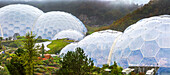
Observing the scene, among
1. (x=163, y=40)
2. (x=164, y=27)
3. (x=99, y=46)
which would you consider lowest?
(x=99, y=46)

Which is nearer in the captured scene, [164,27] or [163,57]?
[163,57]

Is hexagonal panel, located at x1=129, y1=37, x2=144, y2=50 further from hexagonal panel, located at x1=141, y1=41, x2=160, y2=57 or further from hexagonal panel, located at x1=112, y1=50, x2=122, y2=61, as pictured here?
hexagonal panel, located at x1=112, y1=50, x2=122, y2=61

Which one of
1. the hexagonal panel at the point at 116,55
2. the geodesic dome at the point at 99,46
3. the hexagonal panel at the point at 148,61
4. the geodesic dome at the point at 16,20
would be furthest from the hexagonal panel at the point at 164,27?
the geodesic dome at the point at 16,20

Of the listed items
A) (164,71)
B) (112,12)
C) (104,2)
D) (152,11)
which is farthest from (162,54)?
(104,2)

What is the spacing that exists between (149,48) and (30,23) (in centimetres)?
2804

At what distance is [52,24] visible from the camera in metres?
38.8

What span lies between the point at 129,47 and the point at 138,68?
181 cm

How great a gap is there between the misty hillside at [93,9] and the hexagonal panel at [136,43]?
5047 cm

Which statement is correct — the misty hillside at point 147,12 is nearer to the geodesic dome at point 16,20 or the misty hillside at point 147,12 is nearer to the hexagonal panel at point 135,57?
the geodesic dome at point 16,20

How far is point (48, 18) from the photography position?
130ft

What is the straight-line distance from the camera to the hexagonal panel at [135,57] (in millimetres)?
14617

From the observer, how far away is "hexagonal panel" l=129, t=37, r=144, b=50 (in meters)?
15.2

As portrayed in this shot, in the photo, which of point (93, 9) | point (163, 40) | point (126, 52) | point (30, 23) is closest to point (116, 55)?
point (126, 52)

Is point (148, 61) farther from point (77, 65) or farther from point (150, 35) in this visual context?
point (77, 65)
